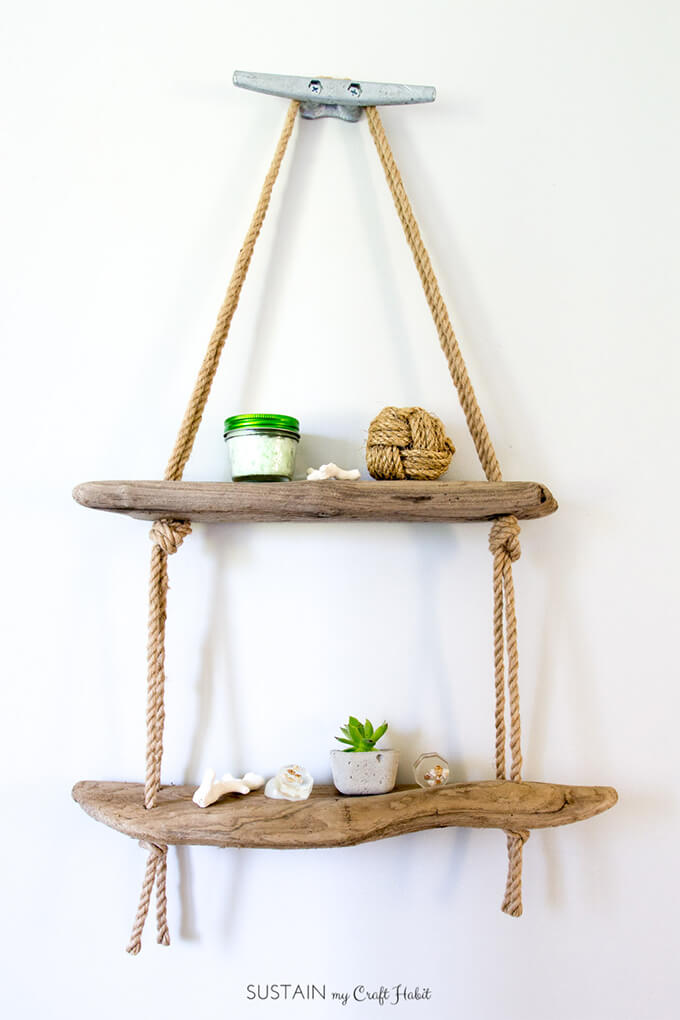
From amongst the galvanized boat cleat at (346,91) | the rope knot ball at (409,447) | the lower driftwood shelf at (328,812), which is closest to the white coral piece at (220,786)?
the lower driftwood shelf at (328,812)

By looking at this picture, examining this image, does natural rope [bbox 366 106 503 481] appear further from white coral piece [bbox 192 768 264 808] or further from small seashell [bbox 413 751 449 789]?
white coral piece [bbox 192 768 264 808]

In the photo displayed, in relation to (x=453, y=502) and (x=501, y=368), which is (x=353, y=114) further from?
(x=453, y=502)

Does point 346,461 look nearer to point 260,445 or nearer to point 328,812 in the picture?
point 260,445

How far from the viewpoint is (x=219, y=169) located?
35.6 inches

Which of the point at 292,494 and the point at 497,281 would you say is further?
the point at 497,281

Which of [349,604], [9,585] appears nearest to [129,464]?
[9,585]

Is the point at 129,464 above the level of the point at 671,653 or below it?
above

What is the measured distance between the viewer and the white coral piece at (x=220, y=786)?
2.54 ft

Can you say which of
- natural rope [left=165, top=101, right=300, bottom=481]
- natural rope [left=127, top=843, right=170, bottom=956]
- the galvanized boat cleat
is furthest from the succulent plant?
the galvanized boat cleat

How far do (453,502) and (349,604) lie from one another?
19 cm

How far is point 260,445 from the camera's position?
2.58 feet

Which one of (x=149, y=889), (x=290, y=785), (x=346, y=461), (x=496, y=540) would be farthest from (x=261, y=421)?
(x=149, y=889)

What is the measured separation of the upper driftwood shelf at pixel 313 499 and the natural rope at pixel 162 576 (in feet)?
0.15

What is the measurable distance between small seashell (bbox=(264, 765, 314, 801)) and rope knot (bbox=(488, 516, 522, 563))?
32 centimetres
